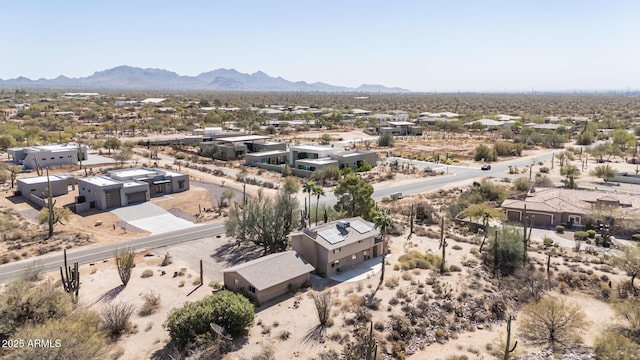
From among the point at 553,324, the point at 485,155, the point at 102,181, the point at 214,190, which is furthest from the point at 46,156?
the point at 485,155

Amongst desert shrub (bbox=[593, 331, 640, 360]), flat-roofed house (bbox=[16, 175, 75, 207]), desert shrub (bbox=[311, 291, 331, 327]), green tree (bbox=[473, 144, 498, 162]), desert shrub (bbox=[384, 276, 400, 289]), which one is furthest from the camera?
green tree (bbox=[473, 144, 498, 162])

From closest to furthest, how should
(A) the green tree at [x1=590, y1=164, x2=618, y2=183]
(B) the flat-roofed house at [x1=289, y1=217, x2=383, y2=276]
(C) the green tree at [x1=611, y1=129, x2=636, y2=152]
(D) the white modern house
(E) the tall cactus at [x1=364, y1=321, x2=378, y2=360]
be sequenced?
(E) the tall cactus at [x1=364, y1=321, x2=378, y2=360] → (B) the flat-roofed house at [x1=289, y1=217, x2=383, y2=276] → (A) the green tree at [x1=590, y1=164, x2=618, y2=183] → (D) the white modern house → (C) the green tree at [x1=611, y1=129, x2=636, y2=152]

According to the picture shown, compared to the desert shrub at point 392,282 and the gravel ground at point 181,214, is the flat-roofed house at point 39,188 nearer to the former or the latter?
the gravel ground at point 181,214

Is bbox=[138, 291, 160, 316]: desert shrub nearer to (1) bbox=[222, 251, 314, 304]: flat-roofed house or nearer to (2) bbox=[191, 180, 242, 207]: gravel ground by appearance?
(1) bbox=[222, 251, 314, 304]: flat-roofed house

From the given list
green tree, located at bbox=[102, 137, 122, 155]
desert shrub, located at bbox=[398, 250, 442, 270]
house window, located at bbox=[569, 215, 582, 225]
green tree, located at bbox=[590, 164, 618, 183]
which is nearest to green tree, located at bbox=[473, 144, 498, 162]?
green tree, located at bbox=[590, 164, 618, 183]

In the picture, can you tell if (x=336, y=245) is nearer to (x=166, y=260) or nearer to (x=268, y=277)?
(x=268, y=277)

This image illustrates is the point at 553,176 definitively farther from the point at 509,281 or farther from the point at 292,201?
the point at 292,201

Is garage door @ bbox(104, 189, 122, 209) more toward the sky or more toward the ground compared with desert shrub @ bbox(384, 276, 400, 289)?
more toward the sky
